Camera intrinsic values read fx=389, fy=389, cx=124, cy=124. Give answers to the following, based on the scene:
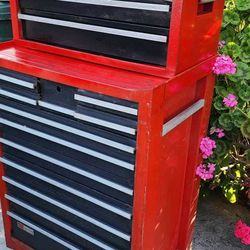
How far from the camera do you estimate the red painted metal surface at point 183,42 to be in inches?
52.5

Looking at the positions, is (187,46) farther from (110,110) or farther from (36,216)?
(36,216)

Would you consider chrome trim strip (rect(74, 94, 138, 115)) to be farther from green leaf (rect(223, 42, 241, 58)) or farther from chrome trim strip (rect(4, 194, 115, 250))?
green leaf (rect(223, 42, 241, 58))

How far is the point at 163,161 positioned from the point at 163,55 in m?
0.44

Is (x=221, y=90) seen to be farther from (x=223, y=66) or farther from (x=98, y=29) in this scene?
(x=98, y=29)

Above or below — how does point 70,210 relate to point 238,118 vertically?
below

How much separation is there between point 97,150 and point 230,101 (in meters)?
0.75

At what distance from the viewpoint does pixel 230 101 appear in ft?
6.19

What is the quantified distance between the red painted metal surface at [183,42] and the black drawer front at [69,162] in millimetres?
164

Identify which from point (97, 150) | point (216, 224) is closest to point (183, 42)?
point (97, 150)

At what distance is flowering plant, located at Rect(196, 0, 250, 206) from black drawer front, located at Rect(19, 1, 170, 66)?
1.51 feet

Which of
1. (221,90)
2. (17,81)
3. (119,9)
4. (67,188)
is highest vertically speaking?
(119,9)

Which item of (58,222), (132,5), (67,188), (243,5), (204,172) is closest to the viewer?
(132,5)

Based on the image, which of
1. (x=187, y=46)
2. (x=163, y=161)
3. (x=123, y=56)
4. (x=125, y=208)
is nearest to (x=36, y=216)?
(x=125, y=208)

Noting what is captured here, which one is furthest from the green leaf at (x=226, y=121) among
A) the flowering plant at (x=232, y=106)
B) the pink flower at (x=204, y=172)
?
the pink flower at (x=204, y=172)
